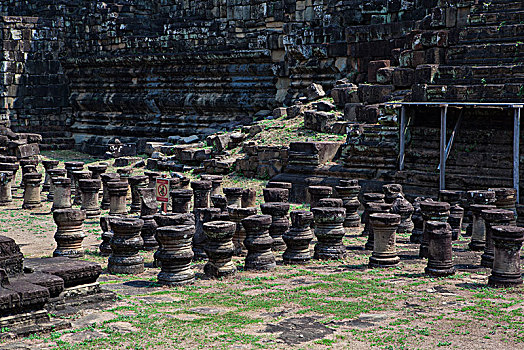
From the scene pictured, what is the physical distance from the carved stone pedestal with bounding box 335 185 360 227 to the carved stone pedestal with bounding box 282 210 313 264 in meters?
3.24

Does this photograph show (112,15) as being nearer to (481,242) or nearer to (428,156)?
(428,156)

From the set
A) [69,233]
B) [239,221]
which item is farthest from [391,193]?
[69,233]

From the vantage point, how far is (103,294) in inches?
352

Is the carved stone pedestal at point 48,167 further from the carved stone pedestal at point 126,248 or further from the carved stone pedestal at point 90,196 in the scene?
the carved stone pedestal at point 126,248

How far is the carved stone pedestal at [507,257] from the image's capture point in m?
9.44

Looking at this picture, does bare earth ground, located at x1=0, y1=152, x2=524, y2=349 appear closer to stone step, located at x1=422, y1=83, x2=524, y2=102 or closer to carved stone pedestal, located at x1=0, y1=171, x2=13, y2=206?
stone step, located at x1=422, y1=83, x2=524, y2=102

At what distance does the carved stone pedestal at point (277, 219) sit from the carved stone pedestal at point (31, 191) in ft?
26.2

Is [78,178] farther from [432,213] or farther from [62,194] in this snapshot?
[432,213]

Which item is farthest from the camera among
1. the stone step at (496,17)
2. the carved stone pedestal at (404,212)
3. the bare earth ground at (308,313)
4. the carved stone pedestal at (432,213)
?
the stone step at (496,17)

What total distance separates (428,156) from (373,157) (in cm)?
137

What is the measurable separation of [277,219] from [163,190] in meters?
3.03

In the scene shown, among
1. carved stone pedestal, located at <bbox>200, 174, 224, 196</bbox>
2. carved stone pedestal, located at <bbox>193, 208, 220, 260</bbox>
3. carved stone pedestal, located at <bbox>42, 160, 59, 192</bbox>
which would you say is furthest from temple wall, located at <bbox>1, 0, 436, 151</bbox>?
carved stone pedestal, located at <bbox>193, 208, 220, 260</bbox>

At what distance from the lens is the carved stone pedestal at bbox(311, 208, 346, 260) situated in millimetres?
11633

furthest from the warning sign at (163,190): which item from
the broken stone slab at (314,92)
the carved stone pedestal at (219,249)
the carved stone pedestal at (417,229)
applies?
the broken stone slab at (314,92)
